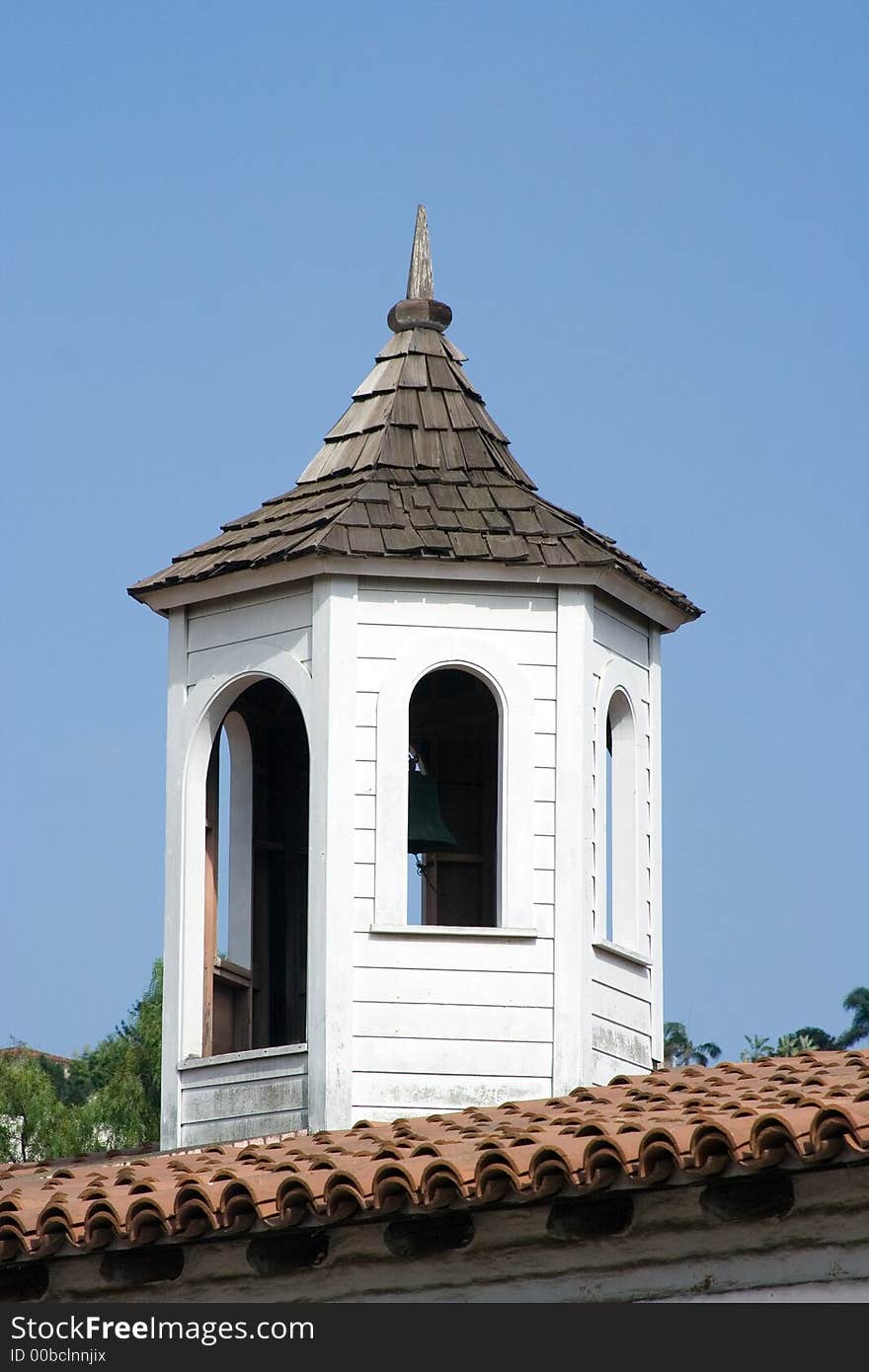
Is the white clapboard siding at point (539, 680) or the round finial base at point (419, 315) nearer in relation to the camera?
the white clapboard siding at point (539, 680)

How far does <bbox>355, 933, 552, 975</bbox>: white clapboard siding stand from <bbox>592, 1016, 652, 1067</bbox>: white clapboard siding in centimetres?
46

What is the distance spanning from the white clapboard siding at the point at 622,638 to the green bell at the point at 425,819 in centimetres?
133

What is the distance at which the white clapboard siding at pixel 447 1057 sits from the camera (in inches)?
540

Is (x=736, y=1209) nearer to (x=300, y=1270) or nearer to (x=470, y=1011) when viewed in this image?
(x=300, y=1270)

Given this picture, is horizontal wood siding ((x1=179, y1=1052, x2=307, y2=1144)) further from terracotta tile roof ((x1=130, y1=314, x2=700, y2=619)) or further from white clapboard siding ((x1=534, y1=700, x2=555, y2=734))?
terracotta tile roof ((x1=130, y1=314, x2=700, y2=619))

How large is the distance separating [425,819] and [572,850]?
1.21m

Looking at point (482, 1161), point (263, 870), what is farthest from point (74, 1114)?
point (482, 1161)

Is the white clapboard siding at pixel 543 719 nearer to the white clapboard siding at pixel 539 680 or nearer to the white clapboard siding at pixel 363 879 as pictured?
the white clapboard siding at pixel 539 680

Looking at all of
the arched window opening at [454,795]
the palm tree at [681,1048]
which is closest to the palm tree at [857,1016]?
the palm tree at [681,1048]

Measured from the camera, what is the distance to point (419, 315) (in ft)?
53.0

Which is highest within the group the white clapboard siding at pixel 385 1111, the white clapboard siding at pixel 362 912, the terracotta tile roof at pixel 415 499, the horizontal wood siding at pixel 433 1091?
the terracotta tile roof at pixel 415 499

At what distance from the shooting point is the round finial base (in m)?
16.1

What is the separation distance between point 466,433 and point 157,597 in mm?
2021
